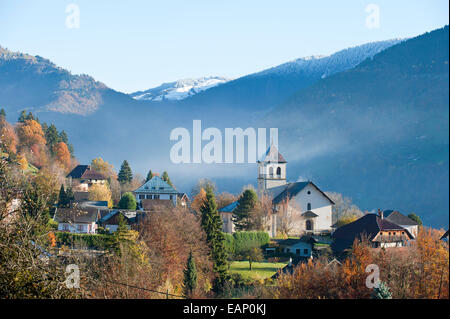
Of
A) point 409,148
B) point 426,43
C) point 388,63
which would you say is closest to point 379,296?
point 409,148

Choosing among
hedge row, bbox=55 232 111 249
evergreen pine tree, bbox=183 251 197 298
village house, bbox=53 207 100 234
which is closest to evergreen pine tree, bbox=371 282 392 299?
evergreen pine tree, bbox=183 251 197 298

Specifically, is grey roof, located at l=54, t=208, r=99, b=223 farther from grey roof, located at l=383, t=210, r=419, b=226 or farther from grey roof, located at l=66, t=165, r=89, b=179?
grey roof, located at l=383, t=210, r=419, b=226

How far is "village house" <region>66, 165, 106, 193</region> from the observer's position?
229 ft

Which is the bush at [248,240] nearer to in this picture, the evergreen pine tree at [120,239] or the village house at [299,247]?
the village house at [299,247]

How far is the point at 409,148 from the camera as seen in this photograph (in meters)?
47.5

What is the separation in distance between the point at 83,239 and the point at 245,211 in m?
16.7

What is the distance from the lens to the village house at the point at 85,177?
229 ft

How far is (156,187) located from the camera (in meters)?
62.0

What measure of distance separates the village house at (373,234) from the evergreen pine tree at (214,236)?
8.83 meters

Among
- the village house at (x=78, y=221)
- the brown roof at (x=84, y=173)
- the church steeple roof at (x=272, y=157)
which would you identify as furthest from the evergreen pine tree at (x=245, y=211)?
the brown roof at (x=84, y=173)

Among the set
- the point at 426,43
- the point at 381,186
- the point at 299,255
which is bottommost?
the point at 299,255

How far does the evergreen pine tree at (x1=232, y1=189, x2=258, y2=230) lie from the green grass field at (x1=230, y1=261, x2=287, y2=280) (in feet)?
27.8
